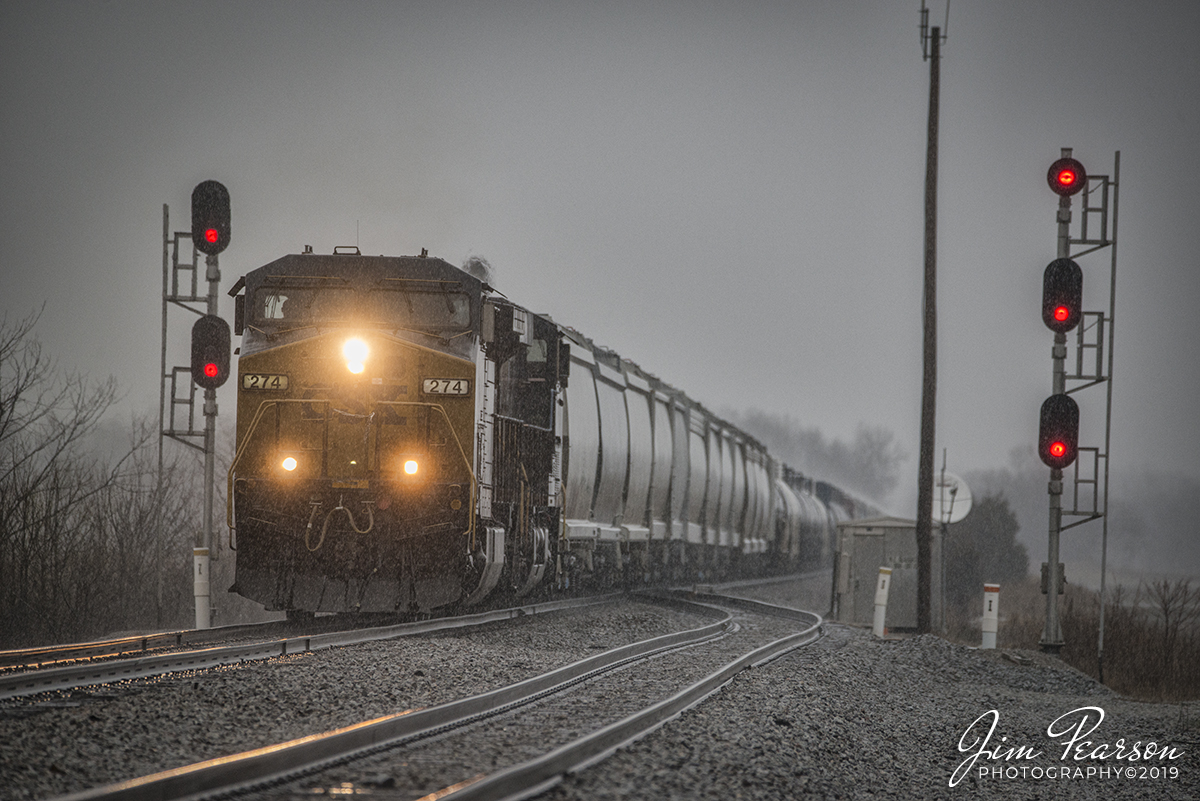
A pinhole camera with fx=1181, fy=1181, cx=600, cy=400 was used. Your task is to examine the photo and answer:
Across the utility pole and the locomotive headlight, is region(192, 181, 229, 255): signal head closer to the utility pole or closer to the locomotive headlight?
the locomotive headlight

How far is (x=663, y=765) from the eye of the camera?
219 inches

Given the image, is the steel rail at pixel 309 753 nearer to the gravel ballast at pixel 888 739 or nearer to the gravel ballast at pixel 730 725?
the gravel ballast at pixel 730 725

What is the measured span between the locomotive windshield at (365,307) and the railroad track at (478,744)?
3.66 metres

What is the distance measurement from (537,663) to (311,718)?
308 centimetres

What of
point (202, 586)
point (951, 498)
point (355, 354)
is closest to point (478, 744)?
point (355, 354)

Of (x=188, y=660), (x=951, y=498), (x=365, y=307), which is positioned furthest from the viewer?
(x=951, y=498)

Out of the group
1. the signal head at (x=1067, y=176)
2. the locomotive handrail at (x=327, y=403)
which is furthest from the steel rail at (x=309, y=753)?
the signal head at (x=1067, y=176)

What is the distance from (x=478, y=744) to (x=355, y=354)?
5.70 meters

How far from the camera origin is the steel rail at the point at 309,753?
14.0ft

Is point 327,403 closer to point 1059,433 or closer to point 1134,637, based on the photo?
point 1059,433

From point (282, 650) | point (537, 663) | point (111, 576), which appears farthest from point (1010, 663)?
point (111, 576)

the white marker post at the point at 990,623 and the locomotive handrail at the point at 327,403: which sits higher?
the locomotive handrail at the point at 327,403

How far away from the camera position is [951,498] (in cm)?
2109

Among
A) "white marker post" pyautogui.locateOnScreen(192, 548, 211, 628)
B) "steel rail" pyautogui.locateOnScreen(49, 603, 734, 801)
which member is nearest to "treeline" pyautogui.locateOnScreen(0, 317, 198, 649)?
"white marker post" pyautogui.locateOnScreen(192, 548, 211, 628)
